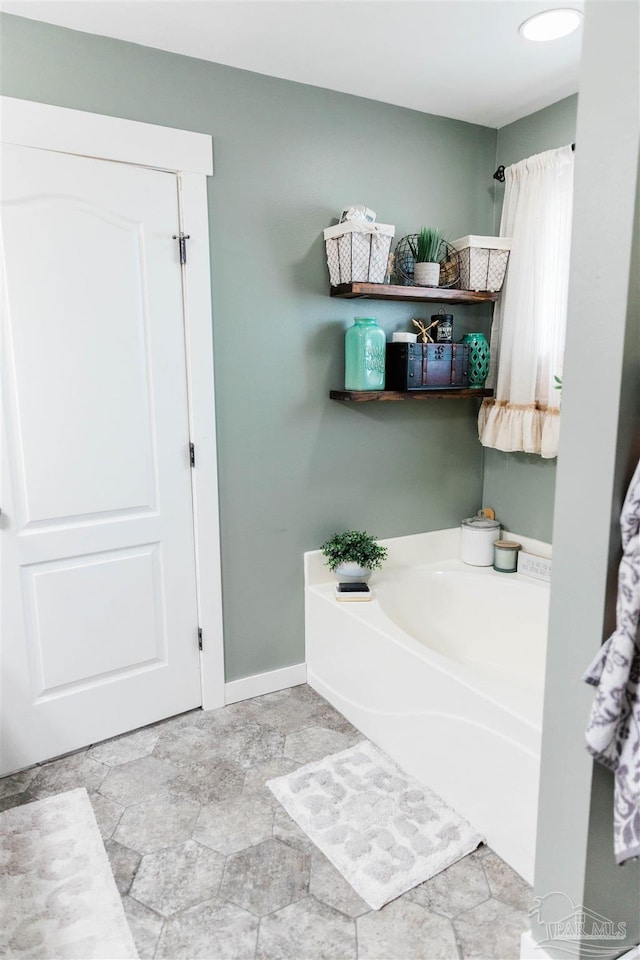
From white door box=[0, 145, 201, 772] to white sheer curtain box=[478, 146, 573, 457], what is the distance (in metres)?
1.48

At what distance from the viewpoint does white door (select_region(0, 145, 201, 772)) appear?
2.07 m

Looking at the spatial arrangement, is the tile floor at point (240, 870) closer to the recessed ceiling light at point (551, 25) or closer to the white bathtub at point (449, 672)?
the white bathtub at point (449, 672)

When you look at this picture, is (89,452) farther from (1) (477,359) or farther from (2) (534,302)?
(2) (534,302)

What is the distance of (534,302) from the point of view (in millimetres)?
2709

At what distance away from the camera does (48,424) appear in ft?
7.02

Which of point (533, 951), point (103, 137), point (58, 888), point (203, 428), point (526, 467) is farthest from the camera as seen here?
point (526, 467)

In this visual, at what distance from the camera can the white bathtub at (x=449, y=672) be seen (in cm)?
178

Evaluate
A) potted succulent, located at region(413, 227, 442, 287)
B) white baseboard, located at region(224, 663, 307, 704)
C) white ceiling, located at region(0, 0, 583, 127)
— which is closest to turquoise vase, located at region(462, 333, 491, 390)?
potted succulent, located at region(413, 227, 442, 287)

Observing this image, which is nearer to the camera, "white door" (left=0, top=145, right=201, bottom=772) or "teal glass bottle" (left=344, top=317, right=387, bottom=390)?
"white door" (left=0, top=145, right=201, bottom=772)

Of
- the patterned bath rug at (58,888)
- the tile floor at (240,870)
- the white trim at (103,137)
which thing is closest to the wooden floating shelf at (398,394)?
the white trim at (103,137)

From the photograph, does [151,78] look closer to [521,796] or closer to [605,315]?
[605,315]

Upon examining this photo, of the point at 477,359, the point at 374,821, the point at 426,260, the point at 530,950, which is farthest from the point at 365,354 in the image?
the point at 530,950

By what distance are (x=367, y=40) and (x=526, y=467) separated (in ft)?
6.14

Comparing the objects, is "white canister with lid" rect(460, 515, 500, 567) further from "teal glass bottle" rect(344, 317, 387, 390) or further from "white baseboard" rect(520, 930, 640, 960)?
"white baseboard" rect(520, 930, 640, 960)
